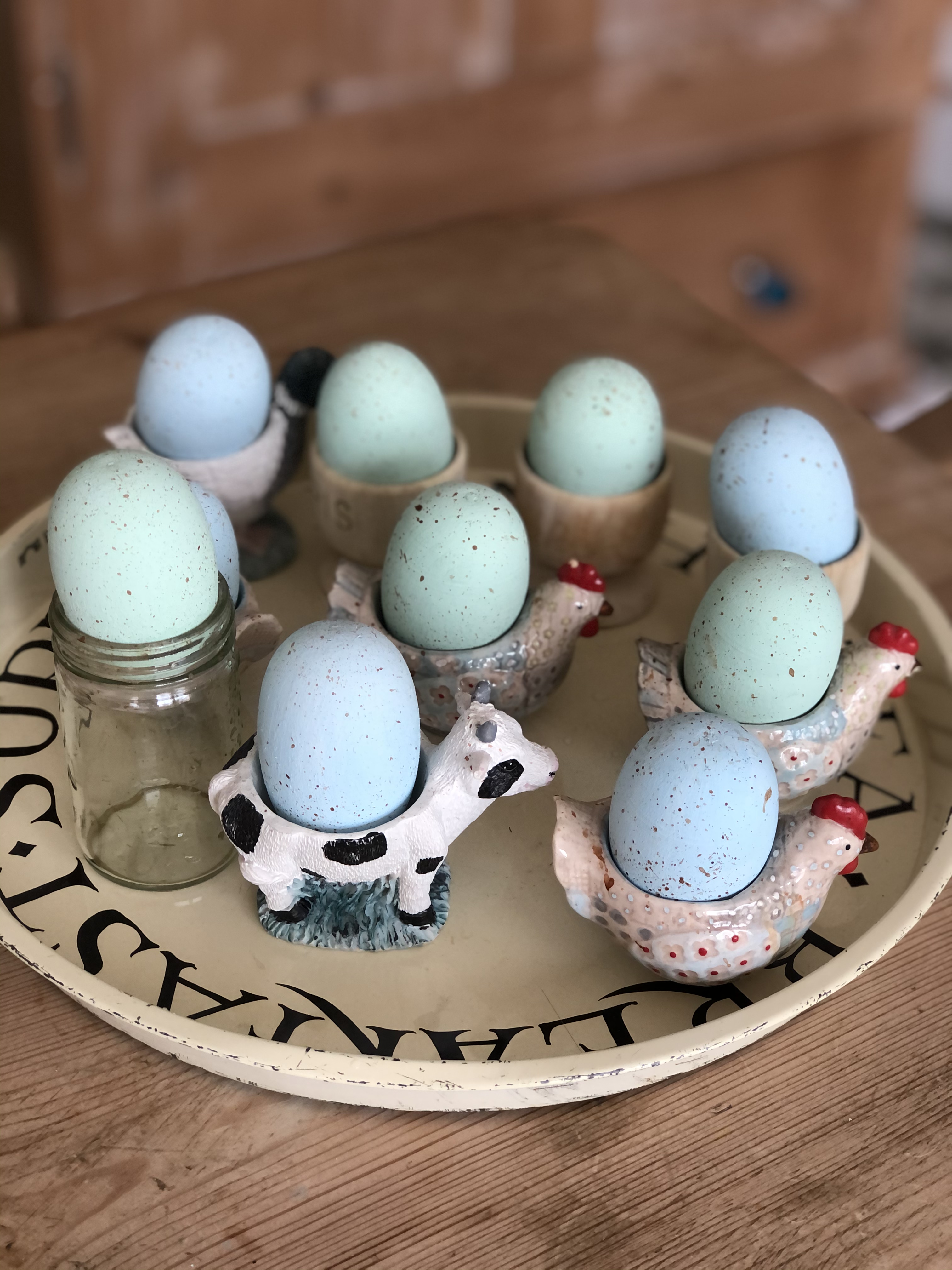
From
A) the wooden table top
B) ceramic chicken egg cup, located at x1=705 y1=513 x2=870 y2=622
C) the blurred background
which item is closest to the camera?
the wooden table top

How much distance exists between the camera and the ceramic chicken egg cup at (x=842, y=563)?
0.72 metres

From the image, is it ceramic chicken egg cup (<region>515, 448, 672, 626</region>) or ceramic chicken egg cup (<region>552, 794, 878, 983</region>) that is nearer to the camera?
ceramic chicken egg cup (<region>552, 794, 878, 983</region>)

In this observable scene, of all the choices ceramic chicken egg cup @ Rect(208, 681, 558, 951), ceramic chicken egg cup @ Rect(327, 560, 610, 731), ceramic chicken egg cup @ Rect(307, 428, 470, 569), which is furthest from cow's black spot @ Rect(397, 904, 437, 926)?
ceramic chicken egg cup @ Rect(307, 428, 470, 569)

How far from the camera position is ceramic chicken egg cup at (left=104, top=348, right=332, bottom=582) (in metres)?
0.76

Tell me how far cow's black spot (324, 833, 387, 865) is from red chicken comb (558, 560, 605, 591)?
0.20 m

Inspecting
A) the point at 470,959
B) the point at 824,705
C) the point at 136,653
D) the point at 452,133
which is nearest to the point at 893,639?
the point at 824,705

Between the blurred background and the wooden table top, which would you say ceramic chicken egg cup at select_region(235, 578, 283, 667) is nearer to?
the wooden table top

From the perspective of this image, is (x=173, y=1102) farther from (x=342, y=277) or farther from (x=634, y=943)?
(x=342, y=277)

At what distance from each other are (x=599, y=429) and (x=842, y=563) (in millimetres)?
150

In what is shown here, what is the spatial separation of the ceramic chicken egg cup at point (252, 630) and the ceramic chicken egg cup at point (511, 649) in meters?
0.03

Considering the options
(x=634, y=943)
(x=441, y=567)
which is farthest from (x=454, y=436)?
(x=634, y=943)

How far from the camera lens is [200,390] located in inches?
29.4

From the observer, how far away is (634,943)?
1.85 feet

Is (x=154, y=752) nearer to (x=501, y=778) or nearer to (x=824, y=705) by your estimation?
(x=501, y=778)
